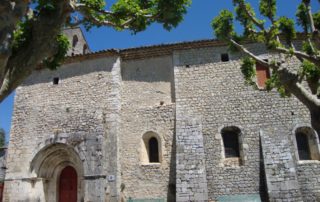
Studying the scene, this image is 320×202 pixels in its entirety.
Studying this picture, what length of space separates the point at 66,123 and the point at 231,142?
6.83 meters

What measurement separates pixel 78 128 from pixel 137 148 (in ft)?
8.53

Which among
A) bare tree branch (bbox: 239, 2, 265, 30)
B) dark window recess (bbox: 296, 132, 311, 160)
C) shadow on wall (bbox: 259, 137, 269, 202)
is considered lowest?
shadow on wall (bbox: 259, 137, 269, 202)

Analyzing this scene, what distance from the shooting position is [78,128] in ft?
41.2

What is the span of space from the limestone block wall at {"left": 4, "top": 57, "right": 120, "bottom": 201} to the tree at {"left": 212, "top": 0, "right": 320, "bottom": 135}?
620cm

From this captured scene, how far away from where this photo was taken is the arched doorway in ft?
42.0

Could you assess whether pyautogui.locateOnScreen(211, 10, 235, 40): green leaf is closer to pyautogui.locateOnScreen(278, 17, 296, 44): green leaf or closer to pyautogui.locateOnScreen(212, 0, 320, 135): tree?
pyautogui.locateOnScreen(212, 0, 320, 135): tree

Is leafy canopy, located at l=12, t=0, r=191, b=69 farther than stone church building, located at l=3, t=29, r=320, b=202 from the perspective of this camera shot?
No

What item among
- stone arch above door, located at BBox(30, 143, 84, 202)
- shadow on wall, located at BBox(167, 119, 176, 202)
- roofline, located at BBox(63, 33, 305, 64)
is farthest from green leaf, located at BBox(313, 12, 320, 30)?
stone arch above door, located at BBox(30, 143, 84, 202)

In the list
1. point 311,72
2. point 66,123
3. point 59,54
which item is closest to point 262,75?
point 311,72

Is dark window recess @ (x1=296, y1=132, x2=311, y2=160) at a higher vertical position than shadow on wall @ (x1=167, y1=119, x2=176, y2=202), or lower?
higher

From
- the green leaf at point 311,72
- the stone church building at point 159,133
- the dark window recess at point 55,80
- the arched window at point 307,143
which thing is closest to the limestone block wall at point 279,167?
the stone church building at point 159,133

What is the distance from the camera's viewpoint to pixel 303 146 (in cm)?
1159

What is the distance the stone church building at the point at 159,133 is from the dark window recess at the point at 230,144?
1.5 inches

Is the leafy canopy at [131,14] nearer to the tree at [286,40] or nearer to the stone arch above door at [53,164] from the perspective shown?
the tree at [286,40]
